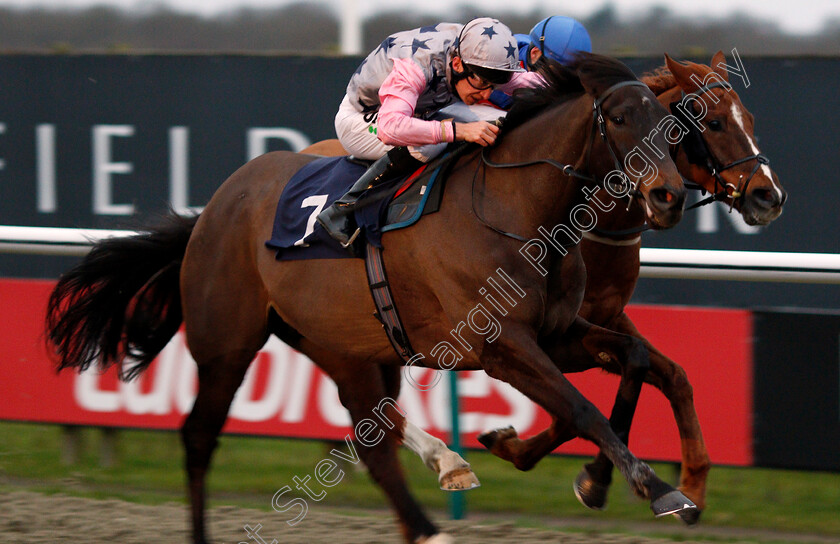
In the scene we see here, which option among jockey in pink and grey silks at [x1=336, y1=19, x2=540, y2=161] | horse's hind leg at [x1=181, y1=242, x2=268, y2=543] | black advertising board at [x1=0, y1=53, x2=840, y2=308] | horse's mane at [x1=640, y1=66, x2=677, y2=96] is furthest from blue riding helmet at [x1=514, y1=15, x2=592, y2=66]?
black advertising board at [x1=0, y1=53, x2=840, y2=308]

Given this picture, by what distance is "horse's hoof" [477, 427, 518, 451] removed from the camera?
4.22 meters

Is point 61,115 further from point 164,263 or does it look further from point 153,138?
point 164,263

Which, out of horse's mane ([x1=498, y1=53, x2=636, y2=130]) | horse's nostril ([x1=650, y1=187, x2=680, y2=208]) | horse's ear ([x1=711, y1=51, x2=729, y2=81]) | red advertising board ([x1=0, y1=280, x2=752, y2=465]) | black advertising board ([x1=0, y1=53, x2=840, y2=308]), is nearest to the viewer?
horse's nostril ([x1=650, y1=187, x2=680, y2=208])

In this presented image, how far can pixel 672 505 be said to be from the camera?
10.6ft

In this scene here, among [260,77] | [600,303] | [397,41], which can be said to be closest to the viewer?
[397,41]

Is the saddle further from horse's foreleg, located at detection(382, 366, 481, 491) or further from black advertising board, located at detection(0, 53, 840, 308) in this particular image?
black advertising board, located at detection(0, 53, 840, 308)

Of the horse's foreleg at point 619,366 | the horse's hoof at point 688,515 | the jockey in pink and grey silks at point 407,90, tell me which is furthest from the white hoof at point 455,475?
the jockey in pink and grey silks at point 407,90

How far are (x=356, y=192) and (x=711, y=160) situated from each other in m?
1.35

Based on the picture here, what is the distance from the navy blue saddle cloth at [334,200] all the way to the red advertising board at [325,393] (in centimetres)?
122

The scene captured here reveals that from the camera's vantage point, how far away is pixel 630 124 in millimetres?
3340

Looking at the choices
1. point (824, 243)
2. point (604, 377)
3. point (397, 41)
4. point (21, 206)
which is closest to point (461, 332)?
point (397, 41)

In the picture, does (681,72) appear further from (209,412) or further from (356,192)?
(209,412)

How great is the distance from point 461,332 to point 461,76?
0.86m

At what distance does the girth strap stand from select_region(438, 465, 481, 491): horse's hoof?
1.78ft
